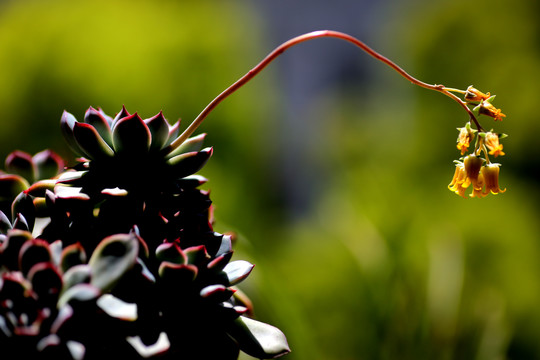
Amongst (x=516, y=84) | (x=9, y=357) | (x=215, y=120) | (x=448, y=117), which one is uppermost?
(x=516, y=84)

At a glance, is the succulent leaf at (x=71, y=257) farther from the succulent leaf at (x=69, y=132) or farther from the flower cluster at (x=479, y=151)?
the flower cluster at (x=479, y=151)

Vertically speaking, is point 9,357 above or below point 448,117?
below

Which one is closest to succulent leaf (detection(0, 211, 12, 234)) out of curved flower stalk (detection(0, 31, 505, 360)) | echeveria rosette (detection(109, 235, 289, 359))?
curved flower stalk (detection(0, 31, 505, 360))

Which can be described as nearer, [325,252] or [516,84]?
[516,84]

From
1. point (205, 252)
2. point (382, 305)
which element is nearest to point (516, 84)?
point (382, 305)

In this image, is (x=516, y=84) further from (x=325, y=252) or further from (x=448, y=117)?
(x=325, y=252)

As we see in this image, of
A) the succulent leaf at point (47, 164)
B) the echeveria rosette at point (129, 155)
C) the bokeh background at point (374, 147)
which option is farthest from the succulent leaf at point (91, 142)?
the bokeh background at point (374, 147)

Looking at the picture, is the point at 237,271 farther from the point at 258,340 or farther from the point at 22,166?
the point at 22,166

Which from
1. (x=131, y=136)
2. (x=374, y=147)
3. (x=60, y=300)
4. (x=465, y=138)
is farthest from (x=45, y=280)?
(x=374, y=147)
